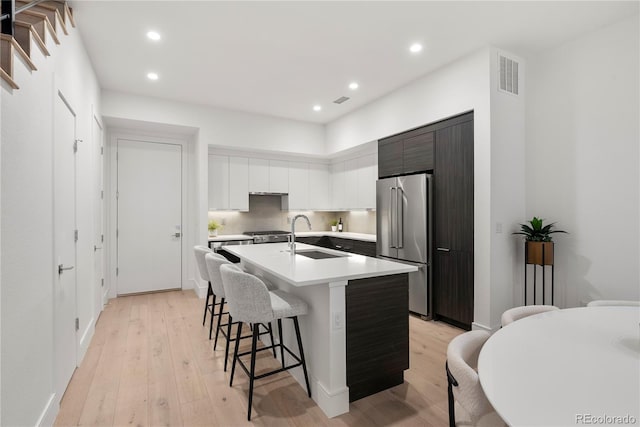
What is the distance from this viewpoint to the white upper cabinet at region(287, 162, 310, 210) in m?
6.05

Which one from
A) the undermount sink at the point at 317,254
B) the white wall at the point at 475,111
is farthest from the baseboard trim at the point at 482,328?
the undermount sink at the point at 317,254

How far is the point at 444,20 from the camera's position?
282 cm

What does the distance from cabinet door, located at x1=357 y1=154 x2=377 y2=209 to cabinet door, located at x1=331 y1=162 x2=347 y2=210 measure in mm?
531

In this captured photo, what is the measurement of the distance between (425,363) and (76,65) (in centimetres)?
399

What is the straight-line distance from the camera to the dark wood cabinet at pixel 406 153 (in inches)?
157

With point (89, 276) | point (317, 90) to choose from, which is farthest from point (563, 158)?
point (89, 276)

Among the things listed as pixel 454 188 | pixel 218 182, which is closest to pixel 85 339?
pixel 218 182

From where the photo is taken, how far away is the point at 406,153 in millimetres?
4305

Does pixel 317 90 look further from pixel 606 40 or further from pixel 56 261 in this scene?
pixel 56 261

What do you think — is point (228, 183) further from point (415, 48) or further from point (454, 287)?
point (454, 287)

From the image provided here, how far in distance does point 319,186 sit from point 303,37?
350 centimetres

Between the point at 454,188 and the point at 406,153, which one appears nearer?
the point at 454,188

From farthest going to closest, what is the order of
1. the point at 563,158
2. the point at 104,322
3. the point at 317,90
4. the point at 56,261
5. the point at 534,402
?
1. the point at 317,90
2. the point at 104,322
3. the point at 563,158
4. the point at 56,261
5. the point at 534,402

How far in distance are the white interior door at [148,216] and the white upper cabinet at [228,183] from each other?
0.56m
